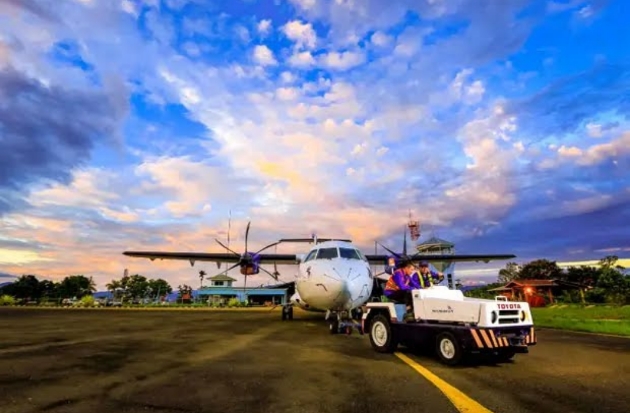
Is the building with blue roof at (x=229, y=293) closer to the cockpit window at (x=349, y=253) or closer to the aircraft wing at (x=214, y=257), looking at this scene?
the aircraft wing at (x=214, y=257)

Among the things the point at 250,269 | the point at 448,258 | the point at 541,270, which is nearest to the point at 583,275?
the point at 541,270

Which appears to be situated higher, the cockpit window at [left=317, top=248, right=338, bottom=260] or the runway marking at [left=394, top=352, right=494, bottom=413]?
the cockpit window at [left=317, top=248, right=338, bottom=260]

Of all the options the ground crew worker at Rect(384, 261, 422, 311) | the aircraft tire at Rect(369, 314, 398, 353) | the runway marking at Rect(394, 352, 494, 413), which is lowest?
the runway marking at Rect(394, 352, 494, 413)

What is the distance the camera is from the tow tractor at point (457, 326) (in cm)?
712

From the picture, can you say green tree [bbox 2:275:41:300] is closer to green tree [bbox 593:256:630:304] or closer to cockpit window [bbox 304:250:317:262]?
cockpit window [bbox 304:250:317:262]

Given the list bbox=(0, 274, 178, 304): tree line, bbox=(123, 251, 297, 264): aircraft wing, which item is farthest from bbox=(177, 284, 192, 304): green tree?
bbox=(123, 251, 297, 264): aircraft wing

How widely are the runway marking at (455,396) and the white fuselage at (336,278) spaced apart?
207 inches

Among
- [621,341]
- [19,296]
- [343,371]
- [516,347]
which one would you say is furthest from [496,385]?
[19,296]

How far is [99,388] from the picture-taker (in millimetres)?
5523

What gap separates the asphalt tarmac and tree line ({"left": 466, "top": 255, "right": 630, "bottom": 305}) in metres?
35.4

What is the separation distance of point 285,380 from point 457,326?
143 inches

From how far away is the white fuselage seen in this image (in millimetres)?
12477

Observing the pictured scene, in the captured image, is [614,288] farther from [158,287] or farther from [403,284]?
[158,287]

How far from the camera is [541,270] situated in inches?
2790
